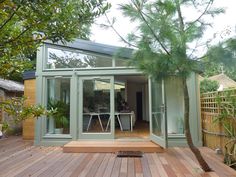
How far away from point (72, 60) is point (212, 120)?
442cm

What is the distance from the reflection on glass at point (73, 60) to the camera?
Result: 24.3 ft

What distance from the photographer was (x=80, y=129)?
23.5 feet

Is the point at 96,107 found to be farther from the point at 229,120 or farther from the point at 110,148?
the point at 229,120

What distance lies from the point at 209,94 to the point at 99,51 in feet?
11.2

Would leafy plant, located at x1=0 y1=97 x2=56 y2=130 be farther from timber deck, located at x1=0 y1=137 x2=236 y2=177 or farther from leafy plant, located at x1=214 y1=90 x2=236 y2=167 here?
leafy plant, located at x1=214 y1=90 x2=236 y2=167

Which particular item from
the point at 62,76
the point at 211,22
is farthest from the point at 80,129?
the point at 211,22

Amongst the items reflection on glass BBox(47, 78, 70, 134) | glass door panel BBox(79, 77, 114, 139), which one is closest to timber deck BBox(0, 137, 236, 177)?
reflection on glass BBox(47, 78, 70, 134)

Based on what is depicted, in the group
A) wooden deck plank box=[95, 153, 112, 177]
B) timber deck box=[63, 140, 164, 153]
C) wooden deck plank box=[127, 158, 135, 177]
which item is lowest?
wooden deck plank box=[95, 153, 112, 177]

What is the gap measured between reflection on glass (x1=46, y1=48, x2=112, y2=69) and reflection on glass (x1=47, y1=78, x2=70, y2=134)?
50cm

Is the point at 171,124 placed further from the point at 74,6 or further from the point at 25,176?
the point at 74,6

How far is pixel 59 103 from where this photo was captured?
24.1ft

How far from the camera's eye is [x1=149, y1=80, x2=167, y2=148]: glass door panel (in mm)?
5955

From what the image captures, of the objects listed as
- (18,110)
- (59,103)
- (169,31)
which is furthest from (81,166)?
(18,110)

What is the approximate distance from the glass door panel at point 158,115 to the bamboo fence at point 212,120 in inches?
47.7
